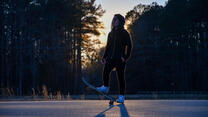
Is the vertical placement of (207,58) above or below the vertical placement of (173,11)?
below

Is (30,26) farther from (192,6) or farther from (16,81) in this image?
(192,6)

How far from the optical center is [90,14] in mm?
41750

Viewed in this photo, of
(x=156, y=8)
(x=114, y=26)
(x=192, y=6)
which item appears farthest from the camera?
(x=156, y=8)

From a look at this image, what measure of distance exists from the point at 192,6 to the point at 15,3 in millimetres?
20608

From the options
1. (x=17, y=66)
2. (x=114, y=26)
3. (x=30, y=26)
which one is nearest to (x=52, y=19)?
(x=30, y=26)

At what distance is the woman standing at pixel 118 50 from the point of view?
750cm

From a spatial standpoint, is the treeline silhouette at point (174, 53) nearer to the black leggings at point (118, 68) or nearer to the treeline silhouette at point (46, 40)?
the treeline silhouette at point (46, 40)

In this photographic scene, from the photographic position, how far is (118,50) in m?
7.52

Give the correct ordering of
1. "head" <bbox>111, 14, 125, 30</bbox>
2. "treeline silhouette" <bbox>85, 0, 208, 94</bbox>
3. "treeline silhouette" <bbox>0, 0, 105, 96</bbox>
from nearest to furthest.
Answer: "head" <bbox>111, 14, 125, 30</bbox>
"treeline silhouette" <bbox>85, 0, 208, 94</bbox>
"treeline silhouette" <bbox>0, 0, 105, 96</bbox>

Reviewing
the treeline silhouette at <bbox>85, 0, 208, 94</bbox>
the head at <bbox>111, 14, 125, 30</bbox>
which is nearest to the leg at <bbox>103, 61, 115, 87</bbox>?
the head at <bbox>111, 14, 125, 30</bbox>

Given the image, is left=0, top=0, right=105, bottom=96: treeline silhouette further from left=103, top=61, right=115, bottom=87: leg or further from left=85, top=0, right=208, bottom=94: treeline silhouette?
left=103, top=61, right=115, bottom=87: leg

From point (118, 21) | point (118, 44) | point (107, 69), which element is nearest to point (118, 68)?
point (107, 69)

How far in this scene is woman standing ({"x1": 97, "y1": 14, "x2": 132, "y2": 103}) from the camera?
295 inches

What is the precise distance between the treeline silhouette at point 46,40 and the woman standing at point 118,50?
32.1m
